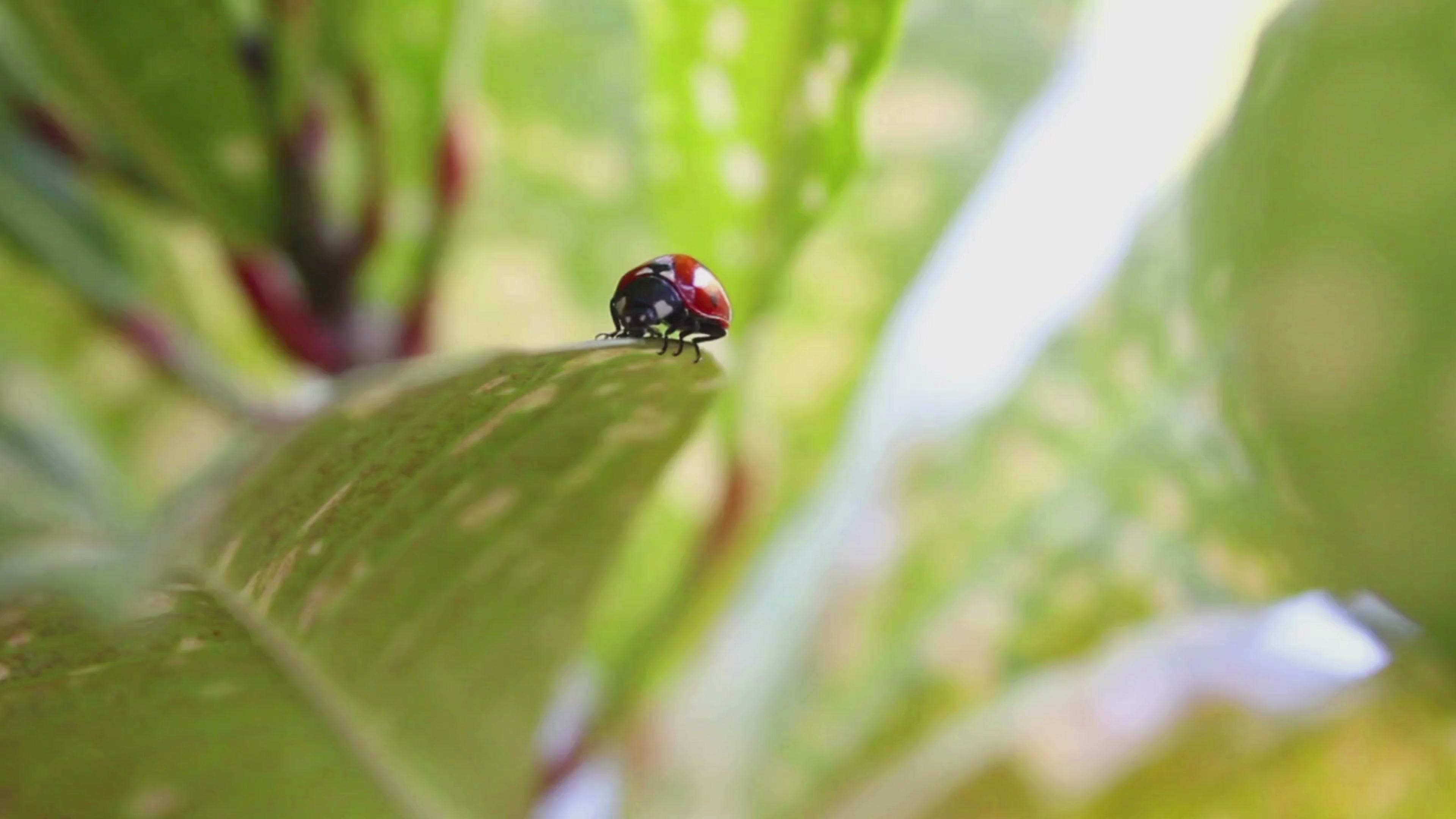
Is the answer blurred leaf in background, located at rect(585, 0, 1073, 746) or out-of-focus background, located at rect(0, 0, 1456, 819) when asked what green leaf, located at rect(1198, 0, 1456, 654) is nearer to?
out-of-focus background, located at rect(0, 0, 1456, 819)

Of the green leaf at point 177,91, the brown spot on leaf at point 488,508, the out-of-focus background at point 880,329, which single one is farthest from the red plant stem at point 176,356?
the brown spot on leaf at point 488,508

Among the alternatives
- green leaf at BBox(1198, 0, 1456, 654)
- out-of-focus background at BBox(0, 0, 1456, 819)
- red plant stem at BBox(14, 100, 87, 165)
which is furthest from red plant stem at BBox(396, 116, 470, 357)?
green leaf at BBox(1198, 0, 1456, 654)

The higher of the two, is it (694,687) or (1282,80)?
(1282,80)

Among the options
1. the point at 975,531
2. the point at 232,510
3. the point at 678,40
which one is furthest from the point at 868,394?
the point at 232,510

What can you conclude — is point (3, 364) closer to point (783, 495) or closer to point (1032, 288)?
point (783, 495)

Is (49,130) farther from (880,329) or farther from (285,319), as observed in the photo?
(880,329)

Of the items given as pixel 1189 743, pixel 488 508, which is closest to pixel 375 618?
pixel 488 508
